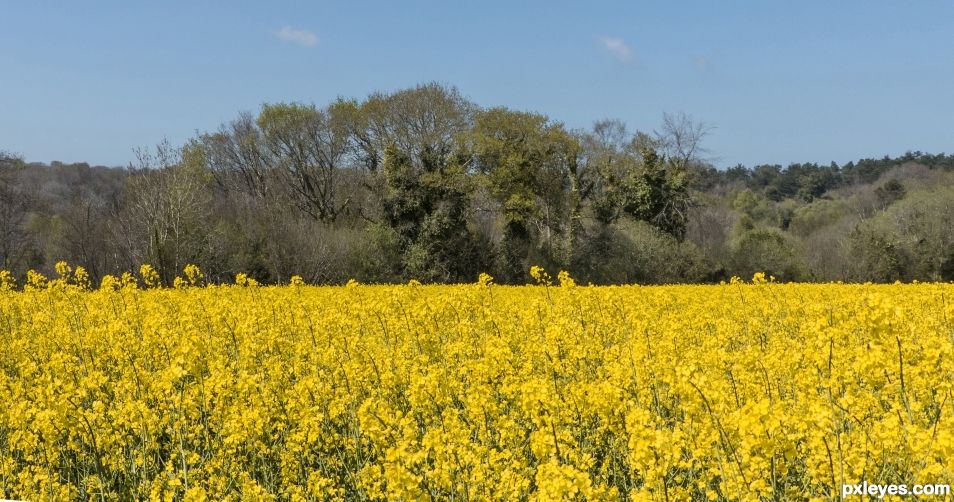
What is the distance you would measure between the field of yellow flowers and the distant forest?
59.8ft

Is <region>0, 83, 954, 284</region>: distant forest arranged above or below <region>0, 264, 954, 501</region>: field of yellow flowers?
above

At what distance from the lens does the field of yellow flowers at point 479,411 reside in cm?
388

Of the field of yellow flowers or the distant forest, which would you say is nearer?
the field of yellow flowers

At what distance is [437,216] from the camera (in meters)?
31.8

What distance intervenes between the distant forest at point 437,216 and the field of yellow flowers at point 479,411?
59.8ft

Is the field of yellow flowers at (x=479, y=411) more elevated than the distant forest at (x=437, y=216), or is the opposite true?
the distant forest at (x=437, y=216)

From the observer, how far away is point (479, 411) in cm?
455

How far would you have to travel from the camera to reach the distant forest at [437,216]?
28203mm

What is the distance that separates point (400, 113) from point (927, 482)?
112 ft

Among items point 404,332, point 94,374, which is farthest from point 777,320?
point 94,374

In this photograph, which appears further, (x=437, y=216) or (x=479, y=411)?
(x=437, y=216)

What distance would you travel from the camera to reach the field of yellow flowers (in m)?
3.88

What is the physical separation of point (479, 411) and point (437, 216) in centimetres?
2739

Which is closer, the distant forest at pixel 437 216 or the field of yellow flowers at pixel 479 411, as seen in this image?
the field of yellow flowers at pixel 479 411
